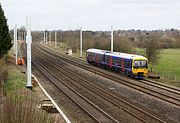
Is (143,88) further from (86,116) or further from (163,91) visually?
(86,116)

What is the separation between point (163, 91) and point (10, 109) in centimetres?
2156

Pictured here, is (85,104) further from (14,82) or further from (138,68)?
(138,68)

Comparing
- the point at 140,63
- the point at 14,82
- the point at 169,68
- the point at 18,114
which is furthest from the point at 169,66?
the point at 18,114

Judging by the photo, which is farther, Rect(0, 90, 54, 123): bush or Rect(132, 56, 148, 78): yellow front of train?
Rect(132, 56, 148, 78): yellow front of train

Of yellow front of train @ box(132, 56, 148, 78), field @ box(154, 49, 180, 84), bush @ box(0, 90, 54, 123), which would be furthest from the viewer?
field @ box(154, 49, 180, 84)

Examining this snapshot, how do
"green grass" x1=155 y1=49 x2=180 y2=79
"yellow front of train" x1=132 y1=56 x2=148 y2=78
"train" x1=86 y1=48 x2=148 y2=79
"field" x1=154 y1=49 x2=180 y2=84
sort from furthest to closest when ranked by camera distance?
"green grass" x1=155 y1=49 x2=180 y2=79
"field" x1=154 y1=49 x2=180 y2=84
"train" x1=86 y1=48 x2=148 y2=79
"yellow front of train" x1=132 y1=56 x2=148 y2=78

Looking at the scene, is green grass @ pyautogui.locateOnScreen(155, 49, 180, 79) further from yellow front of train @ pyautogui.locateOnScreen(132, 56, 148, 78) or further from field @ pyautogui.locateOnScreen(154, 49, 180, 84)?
yellow front of train @ pyautogui.locateOnScreen(132, 56, 148, 78)

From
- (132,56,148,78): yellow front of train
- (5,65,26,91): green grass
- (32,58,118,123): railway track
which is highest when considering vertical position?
(132,56,148,78): yellow front of train

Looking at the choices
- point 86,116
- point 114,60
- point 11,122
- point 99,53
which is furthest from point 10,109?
point 99,53

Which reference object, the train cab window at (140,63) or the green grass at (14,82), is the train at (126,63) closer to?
the train cab window at (140,63)

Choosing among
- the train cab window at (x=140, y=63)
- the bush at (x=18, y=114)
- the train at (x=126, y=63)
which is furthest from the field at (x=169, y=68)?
the bush at (x=18, y=114)

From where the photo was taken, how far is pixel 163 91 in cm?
2700

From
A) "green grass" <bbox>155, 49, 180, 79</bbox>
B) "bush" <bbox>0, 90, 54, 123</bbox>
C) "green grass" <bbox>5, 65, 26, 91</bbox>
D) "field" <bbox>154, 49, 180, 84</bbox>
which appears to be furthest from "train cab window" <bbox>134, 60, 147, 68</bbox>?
"bush" <bbox>0, 90, 54, 123</bbox>

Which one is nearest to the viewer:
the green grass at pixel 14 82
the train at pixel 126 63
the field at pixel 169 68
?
the green grass at pixel 14 82
